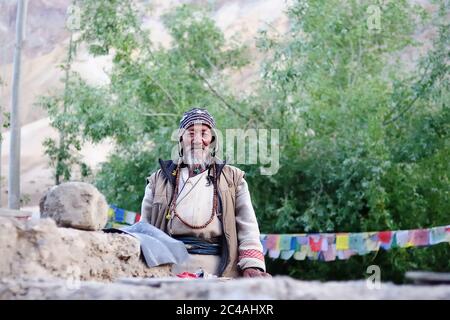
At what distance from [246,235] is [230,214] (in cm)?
18

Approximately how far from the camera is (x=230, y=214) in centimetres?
578

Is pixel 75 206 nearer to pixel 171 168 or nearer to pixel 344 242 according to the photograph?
pixel 171 168

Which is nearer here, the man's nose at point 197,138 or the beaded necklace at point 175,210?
the beaded necklace at point 175,210

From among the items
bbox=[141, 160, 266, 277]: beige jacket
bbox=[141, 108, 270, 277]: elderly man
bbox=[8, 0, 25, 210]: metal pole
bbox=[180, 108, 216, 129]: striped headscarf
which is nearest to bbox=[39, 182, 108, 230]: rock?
bbox=[141, 108, 270, 277]: elderly man

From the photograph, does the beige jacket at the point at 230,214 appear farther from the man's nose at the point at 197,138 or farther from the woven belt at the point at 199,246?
the man's nose at the point at 197,138

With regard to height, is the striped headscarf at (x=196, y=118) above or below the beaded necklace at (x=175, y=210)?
above

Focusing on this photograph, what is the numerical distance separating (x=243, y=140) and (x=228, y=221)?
6.98m

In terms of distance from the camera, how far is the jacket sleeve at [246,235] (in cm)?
568

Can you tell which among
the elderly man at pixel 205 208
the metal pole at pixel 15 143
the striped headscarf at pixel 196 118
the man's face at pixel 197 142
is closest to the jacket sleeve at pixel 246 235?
the elderly man at pixel 205 208

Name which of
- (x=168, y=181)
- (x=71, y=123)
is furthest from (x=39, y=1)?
(x=168, y=181)

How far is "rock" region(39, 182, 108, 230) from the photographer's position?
4.47 meters

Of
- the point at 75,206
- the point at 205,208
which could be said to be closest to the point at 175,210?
the point at 205,208
